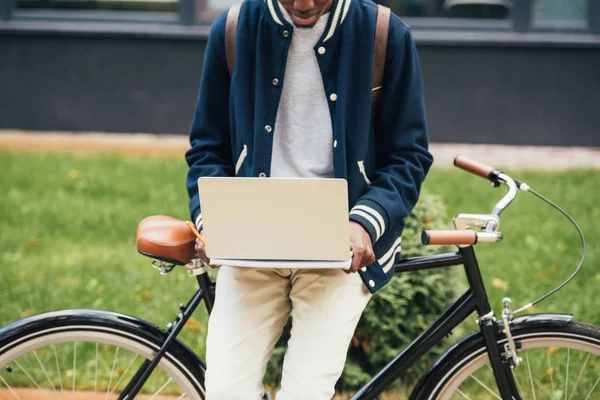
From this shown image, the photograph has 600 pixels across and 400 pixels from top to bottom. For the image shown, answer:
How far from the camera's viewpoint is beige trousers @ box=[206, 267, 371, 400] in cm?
244

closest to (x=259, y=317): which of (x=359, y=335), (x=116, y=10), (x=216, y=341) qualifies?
(x=216, y=341)

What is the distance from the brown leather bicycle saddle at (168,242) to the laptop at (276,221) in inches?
10.9

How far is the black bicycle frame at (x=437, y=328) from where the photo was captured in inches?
104

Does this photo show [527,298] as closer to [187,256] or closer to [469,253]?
[469,253]

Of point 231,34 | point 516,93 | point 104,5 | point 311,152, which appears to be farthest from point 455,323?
point 104,5

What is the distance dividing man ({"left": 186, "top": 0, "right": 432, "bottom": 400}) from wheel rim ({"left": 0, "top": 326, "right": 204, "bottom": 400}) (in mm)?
283

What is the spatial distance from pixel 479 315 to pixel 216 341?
830 millimetres

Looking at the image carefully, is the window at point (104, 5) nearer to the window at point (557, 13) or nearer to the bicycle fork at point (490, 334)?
the window at point (557, 13)

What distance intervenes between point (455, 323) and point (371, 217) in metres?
0.52

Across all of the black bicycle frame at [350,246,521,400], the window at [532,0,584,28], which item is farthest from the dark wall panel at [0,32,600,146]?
the black bicycle frame at [350,246,521,400]

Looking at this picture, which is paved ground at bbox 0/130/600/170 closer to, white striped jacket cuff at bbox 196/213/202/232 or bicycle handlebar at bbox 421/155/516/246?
bicycle handlebar at bbox 421/155/516/246

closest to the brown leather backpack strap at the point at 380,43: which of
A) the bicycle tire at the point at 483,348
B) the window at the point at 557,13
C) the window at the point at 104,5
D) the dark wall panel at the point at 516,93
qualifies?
the bicycle tire at the point at 483,348

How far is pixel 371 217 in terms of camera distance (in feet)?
7.98

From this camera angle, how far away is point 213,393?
2.43 m
